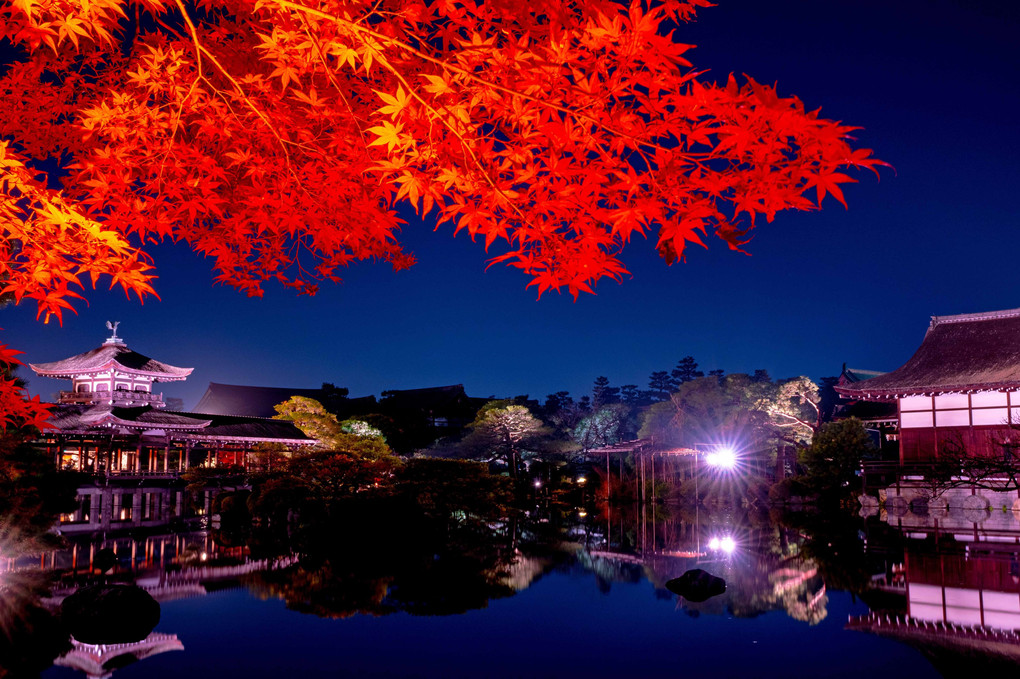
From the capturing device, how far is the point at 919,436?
62.8 ft

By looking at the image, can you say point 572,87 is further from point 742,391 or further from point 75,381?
point 75,381

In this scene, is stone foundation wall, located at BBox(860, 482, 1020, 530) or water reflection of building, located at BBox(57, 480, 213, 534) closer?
stone foundation wall, located at BBox(860, 482, 1020, 530)

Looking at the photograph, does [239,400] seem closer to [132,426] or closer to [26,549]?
[132,426]

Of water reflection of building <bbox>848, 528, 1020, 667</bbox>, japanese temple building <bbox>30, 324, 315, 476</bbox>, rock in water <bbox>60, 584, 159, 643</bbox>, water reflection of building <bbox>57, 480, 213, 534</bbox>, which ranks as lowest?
water reflection of building <bbox>57, 480, 213, 534</bbox>

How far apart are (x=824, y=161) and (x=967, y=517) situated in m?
18.2

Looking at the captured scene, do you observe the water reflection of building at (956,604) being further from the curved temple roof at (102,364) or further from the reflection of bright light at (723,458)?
the curved temple roof at (102,364)

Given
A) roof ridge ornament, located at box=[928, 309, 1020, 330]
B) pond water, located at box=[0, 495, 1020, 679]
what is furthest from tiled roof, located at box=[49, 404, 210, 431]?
roof ridge ornament, located at box=[928, 309, 1020, 330]

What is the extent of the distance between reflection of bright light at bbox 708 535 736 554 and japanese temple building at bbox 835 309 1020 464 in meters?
7.37

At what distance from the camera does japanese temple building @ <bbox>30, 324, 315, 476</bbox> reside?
20859 mm

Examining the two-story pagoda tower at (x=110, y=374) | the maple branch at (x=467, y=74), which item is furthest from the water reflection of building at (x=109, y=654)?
the two-story pagoda tower at (x=110, y=374)

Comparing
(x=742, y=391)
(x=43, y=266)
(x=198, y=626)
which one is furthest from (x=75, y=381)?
(x=43, y=266)

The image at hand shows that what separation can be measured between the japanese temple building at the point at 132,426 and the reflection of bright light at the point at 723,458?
1477cm

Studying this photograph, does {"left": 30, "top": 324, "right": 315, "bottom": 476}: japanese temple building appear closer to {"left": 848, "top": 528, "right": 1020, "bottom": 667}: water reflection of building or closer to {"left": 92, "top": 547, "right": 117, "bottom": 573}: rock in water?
{"left": 92, "top": 547, "right": 117, "bottom": 573}: rock in water

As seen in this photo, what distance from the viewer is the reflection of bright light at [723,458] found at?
2431 cm
